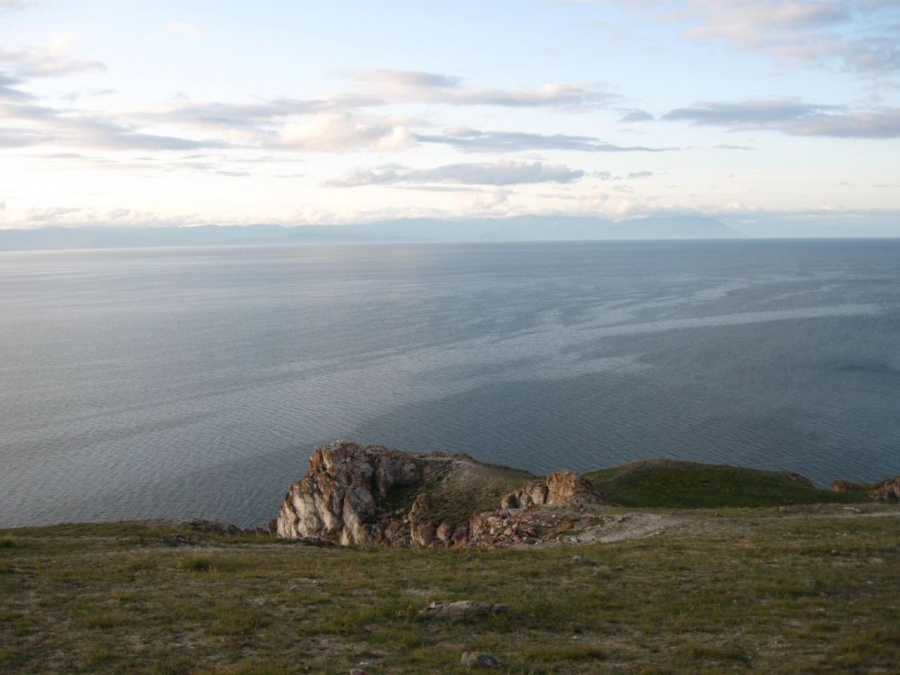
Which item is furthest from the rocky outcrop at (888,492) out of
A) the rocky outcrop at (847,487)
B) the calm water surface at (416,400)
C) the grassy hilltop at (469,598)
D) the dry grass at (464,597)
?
the calm water surface at (416,400)

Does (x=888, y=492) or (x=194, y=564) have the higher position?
(x=194, y=564)

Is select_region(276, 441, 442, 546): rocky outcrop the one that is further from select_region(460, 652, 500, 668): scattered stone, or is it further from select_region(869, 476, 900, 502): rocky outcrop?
select_region(460, 652, 500, 668): scattered stone

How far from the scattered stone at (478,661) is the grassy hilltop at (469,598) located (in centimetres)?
28

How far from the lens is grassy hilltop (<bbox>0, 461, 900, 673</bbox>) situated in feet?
54.6

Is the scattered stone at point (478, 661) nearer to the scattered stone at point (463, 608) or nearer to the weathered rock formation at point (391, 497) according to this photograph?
the scattered stone at point (463, 608)

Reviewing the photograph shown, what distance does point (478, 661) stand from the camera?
16.1 m

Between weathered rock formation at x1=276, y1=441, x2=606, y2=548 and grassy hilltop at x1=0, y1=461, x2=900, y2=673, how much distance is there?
29.3 feet

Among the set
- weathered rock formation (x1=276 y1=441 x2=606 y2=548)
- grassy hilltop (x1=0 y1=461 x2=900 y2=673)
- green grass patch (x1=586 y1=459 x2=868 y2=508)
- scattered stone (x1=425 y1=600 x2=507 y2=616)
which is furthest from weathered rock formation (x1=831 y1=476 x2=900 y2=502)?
scattered stone (x1=425 y1=600 x2=507 y2=616)

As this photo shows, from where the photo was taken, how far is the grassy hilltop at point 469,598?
16.6 metres

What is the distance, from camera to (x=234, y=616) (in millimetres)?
19391

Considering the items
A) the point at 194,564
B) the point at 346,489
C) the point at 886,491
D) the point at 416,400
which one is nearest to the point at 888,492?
the point at 886,491

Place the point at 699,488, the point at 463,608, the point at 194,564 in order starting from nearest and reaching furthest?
1. the point at 463,608
2. the point at 194,564
3. the point at 699,488

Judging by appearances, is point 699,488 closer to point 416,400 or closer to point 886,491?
point 886,491

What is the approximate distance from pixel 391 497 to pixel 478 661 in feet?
111
